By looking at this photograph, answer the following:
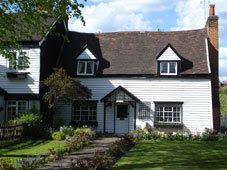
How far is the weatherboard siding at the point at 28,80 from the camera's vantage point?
30.2 metres

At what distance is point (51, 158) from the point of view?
16.2m

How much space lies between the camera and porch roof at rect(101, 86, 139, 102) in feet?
102

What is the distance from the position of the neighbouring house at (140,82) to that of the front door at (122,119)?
0.08 meters

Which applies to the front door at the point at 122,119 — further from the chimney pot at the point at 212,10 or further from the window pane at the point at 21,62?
the chimney pot at the point at 212,10

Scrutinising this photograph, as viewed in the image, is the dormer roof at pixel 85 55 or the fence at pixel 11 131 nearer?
the fence at pixel 11 131

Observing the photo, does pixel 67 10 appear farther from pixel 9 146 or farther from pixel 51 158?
pixel 9 146

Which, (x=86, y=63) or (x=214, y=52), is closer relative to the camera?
(x=86, y=63)

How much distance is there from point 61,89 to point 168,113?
28.9 ft

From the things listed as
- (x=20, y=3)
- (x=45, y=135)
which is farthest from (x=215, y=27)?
(x=20, y=3)

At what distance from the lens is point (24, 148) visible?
2172cm

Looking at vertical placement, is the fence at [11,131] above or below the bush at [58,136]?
above

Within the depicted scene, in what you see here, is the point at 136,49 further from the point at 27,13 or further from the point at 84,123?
the point at 27,13

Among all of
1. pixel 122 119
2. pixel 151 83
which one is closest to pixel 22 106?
pixel 122 119

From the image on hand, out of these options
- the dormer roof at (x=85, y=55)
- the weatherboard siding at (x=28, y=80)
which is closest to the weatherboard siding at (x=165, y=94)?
the dormer roof at (x=85, y=55)
